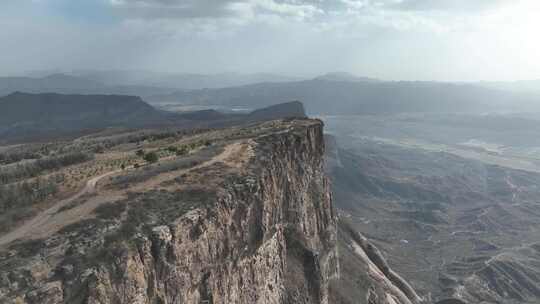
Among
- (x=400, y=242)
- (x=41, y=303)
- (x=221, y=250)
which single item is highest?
(x=41, y=303)

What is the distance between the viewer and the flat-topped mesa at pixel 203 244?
2505 cm

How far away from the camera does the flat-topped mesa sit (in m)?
25.0

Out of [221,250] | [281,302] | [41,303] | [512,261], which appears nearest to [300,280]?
[281,302]

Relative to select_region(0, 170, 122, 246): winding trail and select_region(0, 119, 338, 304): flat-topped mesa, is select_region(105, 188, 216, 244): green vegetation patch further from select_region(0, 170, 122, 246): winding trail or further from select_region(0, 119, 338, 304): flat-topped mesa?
select_region(0, 170, 122, 246): winding trail

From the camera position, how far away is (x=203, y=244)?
34.2 m

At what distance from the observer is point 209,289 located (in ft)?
112

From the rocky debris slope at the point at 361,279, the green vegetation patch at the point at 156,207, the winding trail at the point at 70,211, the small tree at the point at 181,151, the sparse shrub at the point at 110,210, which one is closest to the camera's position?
the winding trail at the point at 70,211

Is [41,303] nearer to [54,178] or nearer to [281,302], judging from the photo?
[54,178]

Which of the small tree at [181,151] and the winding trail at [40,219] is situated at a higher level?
the small tree at [181,151]

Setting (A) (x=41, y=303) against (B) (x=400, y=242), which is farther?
(B) (x=400, y=242)

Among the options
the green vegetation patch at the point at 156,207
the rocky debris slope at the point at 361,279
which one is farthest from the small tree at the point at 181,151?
the rocky debris slope at the point at 361,279

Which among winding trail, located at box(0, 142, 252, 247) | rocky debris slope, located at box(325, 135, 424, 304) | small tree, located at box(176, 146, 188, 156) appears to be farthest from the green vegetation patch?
rocky debris slope, located at box(325, 135, 424, 304)

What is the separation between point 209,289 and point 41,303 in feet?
45.3

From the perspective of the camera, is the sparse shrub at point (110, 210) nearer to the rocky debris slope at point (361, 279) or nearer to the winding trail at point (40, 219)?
the winding trail at point (40, 219)
